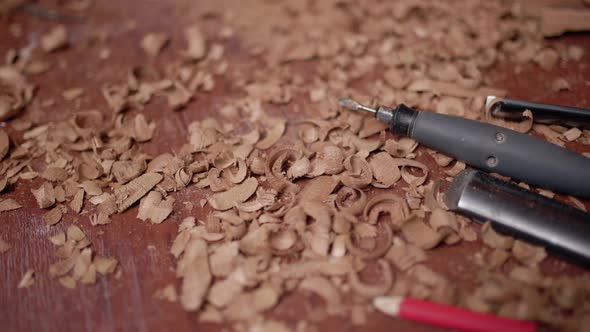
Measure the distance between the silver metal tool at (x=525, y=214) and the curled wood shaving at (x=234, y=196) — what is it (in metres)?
0.37

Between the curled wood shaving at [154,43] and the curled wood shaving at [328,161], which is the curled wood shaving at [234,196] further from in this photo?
the curled wood shaving at [154,43]

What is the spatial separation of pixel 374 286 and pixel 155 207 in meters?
0.44

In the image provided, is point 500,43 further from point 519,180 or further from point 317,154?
point 317,154

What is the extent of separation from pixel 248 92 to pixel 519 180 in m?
0.64

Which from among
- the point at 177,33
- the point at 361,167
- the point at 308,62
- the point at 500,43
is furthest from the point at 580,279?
the point at 177,33

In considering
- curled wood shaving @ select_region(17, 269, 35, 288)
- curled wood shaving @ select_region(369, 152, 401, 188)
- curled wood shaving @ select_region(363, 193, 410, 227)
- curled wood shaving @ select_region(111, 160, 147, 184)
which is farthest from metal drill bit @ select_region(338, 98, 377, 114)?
curled wood shaving @ select_region(17, 269, 35, 288)

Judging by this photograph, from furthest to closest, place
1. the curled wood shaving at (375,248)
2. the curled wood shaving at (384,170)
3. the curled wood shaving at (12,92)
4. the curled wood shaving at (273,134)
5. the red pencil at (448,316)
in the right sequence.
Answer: the curled wood shaving at (12,92) → the curled wood shaving at (273,134) → the curled wood shaving at (384,170) → the curled wood shaving at (375,248) → the red pencil at (448,316)

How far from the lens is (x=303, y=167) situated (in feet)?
2.71

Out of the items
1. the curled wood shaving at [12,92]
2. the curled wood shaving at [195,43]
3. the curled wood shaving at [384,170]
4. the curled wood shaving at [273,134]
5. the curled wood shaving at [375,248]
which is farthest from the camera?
the curled wood shaving at [195,43]

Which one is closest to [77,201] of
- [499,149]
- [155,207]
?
[155,207]

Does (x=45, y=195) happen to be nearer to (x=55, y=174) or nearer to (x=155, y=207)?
(x=55, y=174)

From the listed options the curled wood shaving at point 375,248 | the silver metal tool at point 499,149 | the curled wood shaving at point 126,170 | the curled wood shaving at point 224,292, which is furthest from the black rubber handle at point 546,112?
the curled wood shaving at point 126,170

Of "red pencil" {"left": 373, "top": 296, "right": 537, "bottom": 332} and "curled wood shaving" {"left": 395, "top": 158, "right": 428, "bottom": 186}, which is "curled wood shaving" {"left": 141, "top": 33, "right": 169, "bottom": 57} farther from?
"red pencil" {"left": 373, "top": 296, "right": 537, "bottom": 332}

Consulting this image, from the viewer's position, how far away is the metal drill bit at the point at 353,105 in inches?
35.2
